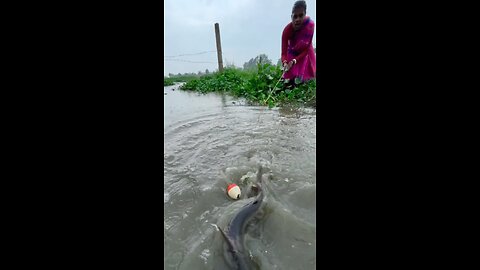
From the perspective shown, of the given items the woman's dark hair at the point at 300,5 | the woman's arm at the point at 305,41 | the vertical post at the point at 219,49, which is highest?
the vertical post at the point at 219,49

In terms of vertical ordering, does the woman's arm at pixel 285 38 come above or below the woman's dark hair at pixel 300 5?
below

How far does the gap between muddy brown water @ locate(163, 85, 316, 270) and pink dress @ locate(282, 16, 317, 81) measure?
2.21m

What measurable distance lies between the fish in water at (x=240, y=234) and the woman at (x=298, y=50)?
4016 millimetres

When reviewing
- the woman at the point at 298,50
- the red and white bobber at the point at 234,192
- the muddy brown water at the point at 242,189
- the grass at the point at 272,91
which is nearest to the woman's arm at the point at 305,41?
the woman at the point at 298,50

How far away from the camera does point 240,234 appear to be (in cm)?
127

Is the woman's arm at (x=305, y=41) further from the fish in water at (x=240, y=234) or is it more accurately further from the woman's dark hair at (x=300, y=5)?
the fish in water at (x=240, y=234)

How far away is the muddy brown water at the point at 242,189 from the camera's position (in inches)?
48.4

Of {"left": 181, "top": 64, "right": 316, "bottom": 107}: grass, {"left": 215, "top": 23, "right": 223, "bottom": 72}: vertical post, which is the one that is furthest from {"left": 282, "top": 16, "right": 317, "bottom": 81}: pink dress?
{"left": 215, "top": 23, "right": 223, "bottom": 72}: vertical post

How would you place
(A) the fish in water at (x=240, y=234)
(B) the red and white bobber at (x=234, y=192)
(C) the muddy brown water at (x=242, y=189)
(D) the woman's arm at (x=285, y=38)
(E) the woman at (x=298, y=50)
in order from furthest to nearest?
(D) the woman's arm at (x=285, y=38) → (E) the woman at (x=298, y=50) → (B) the red and white bobber at (x=234, y=192) → (C) the muddy brown water at (x=242, y=189) → (A) the fish in water at (x=240, y=234)

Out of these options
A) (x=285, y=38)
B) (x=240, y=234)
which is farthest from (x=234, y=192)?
(x=285, y=38)
